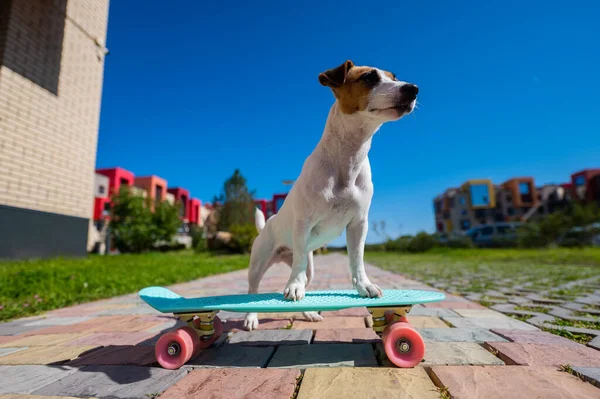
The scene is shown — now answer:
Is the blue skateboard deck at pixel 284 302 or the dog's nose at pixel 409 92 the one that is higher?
the dog's nose at pixel 409 92

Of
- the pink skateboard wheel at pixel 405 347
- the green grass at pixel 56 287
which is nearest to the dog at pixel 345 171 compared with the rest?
the pink skateboard wheel at pixel 405 347

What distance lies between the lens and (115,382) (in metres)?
1.45

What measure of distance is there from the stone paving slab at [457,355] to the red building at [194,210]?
154ft

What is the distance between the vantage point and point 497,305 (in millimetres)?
3162

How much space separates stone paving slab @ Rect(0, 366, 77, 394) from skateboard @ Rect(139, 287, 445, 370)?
45 centimetres

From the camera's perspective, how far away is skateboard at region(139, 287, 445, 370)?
5.06 feet

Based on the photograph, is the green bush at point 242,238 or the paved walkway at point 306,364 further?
the green bush at point 242,238

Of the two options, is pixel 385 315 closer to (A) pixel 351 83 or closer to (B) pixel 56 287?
(A) pixel 351 83

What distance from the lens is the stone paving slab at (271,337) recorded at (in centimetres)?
204

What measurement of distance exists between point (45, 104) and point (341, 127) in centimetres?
822

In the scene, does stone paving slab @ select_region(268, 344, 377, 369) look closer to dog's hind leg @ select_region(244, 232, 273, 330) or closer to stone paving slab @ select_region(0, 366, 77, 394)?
dog's hind leg @ select_region(244, 232, 273, 330)

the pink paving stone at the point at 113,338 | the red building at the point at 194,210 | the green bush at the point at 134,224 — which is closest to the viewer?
the pink paving stone at the point at 113,338

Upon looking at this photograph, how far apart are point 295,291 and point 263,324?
3.13 feet

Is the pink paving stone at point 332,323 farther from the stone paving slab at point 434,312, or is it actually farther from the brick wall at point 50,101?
the brick wall at point 50,101
